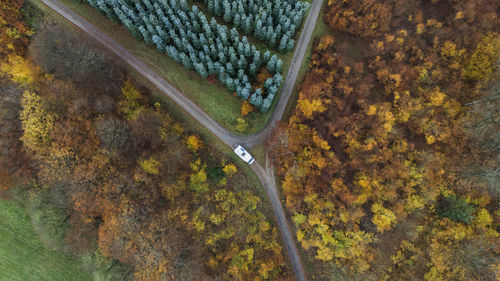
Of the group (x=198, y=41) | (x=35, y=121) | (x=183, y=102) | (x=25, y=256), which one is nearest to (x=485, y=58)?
(x=198, y=41)

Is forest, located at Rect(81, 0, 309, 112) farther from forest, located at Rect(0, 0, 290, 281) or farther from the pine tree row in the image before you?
forest, located at Rect(0, 0, 290, 281)

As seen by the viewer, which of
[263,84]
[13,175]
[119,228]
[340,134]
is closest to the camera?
[119,228]

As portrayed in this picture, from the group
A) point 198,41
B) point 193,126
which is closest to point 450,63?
point 198,41

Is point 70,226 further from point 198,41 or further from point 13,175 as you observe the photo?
point 198,41

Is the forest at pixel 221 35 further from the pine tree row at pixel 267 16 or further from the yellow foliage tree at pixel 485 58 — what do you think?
the yellow foliage tree at pixel 485 58

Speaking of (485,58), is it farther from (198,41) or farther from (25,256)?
(25,256)

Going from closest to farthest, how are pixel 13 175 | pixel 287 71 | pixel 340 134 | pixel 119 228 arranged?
pixel 119 228
pixel 13 175
pixel 340 134
pixel 287 71
